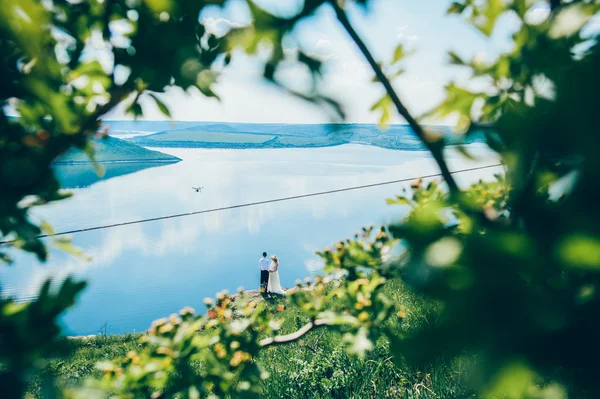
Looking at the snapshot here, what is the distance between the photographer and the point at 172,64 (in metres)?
0.72

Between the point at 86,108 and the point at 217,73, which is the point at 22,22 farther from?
the point at 86,108

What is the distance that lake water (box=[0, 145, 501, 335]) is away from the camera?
10.5 metres

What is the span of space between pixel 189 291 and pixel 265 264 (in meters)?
4.12

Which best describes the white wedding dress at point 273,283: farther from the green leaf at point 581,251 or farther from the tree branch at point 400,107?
the green leaf at point 581,251

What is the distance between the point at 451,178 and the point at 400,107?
0.46 ft

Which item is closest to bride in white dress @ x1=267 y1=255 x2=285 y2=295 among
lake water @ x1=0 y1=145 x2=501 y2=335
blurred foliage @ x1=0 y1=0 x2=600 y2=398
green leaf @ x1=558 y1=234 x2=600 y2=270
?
lake water @ x1=0 y1=145 x2=501 y2=335

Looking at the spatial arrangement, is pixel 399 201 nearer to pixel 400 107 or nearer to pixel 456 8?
pixel 456 8

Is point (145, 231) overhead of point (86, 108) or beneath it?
beneath

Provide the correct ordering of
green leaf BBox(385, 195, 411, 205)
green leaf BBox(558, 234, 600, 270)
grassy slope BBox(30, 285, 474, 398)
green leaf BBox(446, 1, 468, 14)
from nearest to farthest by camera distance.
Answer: green leaf BBox(558, 234, 600, 270) → green leaf BBox(446, 1, 468, 14) → green leaf BBox(385, 195, 411, 205) → grassy slope BBox(30, 285, 474, 398)

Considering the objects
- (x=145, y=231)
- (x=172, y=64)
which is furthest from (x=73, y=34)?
(x=145, y=231)

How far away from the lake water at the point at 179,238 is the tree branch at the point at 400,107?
0.04m

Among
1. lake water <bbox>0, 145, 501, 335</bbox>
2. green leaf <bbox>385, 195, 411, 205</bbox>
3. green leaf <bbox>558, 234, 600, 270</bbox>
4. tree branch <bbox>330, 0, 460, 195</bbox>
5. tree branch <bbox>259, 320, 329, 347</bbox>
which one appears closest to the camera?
green leaf <bbox>558, 234, 600, 270</bbox>

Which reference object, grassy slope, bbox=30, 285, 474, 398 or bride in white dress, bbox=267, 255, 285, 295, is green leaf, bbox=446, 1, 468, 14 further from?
bride in white dress, bbox=267, 255, 285, 295

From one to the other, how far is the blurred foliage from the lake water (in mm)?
69
